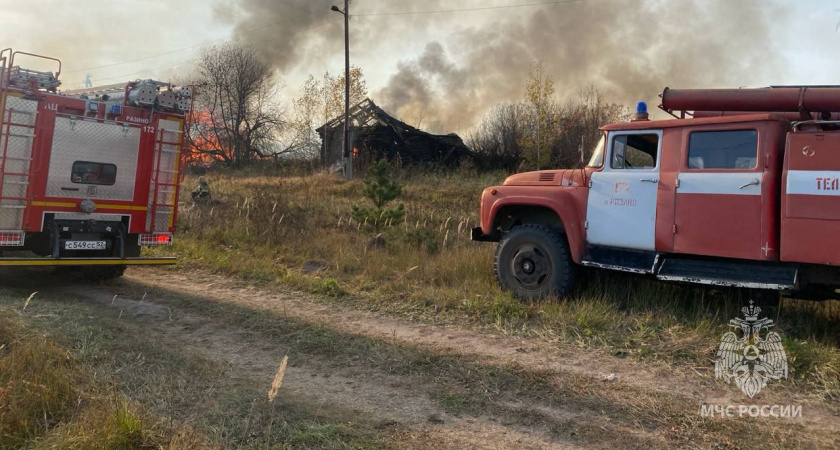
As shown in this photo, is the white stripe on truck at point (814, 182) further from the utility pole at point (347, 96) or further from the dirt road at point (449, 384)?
the utility pole at point (347, 96)

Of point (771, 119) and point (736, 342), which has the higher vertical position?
point (771, 119)

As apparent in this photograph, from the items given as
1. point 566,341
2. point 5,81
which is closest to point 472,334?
point 566,341

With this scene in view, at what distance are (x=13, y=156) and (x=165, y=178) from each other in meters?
1.89

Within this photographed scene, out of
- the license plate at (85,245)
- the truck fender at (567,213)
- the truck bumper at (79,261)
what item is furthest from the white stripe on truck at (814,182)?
Result: the license plate at (85,245)

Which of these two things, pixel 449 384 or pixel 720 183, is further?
pixel 720 183

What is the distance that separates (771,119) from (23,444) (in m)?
6.42

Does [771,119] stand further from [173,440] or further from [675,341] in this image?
[173,440]

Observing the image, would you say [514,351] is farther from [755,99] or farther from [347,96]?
[347,96]

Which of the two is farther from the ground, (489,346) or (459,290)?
(459,290)

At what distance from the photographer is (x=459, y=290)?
7254 millimetres

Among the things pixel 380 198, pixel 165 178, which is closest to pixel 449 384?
pixel 165 178

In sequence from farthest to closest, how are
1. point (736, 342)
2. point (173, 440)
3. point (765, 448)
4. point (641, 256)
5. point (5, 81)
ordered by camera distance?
point (5, 81) → point (641, 256) → point (736, 342) → point (765, 448) → point (173, 440)

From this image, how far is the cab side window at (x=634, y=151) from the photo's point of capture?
6169 millimetres

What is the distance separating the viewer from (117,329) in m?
5.39
